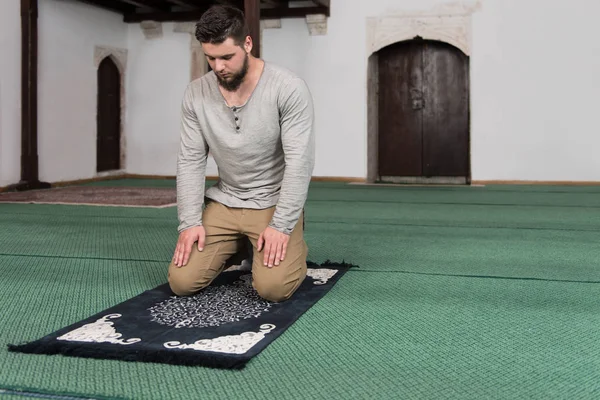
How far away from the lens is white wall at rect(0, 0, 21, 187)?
9156 millimetres

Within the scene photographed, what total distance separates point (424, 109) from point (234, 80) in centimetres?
838

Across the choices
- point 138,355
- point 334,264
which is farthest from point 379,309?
point 138,355

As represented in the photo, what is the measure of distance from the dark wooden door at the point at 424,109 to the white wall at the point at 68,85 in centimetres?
436

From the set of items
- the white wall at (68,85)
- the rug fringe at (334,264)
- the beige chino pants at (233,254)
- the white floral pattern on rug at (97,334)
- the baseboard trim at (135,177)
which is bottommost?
the white floral pattern on rug at (97,334)

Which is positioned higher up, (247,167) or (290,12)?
(290,12)

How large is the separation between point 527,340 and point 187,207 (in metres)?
1.49

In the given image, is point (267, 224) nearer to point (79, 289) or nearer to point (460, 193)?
point (79, 289)

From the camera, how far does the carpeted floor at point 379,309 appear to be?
2119 millimetres

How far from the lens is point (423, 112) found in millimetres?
11086

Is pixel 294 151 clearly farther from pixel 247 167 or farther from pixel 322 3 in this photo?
pixel 322 3

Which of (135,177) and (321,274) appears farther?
(135,177)

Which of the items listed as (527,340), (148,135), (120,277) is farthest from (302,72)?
(527,340)

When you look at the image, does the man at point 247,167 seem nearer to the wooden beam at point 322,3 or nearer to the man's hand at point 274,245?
the man's hand at point 274,245

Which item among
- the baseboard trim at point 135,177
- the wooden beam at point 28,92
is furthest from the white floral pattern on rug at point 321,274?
the baseboard trim at point 135,177
